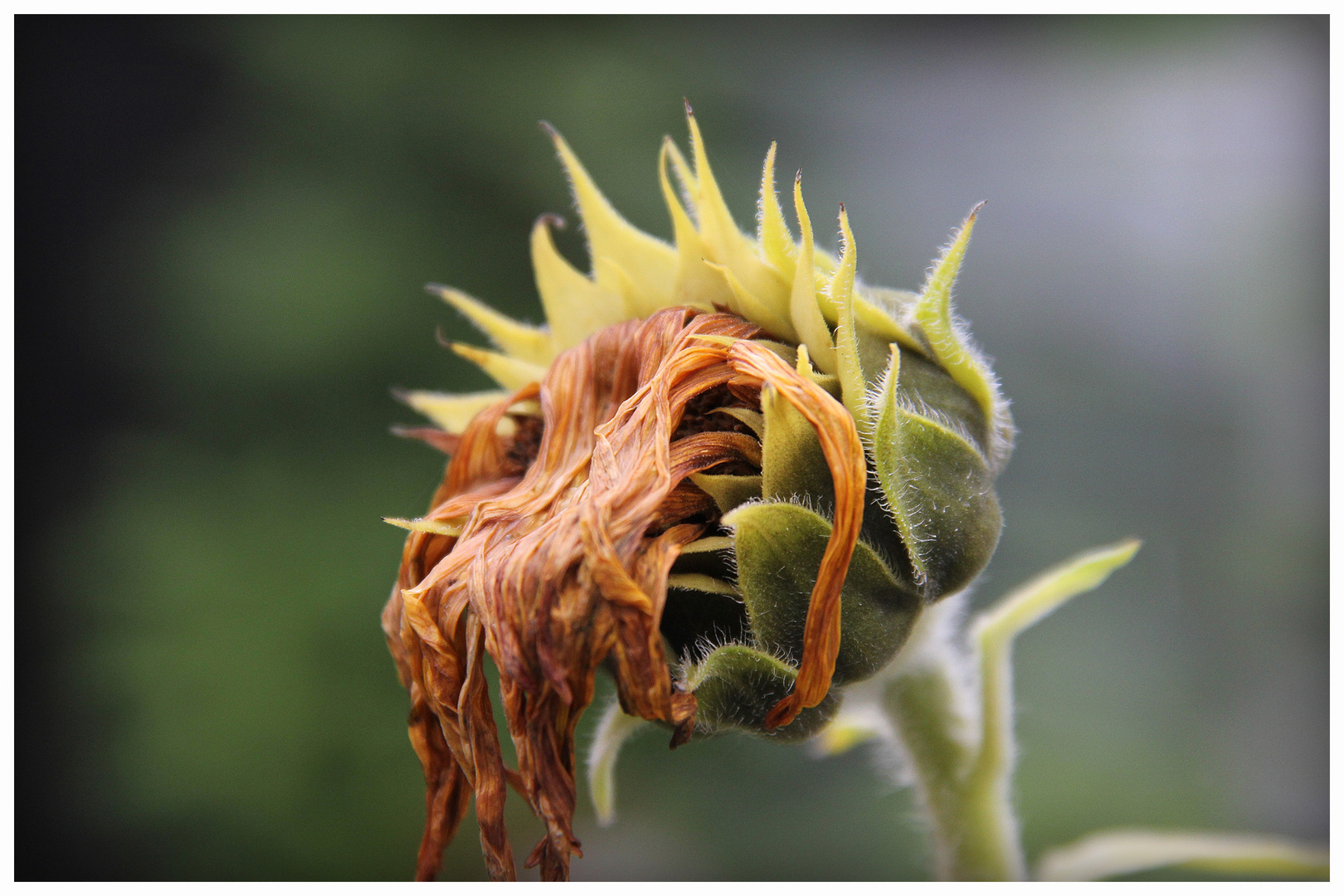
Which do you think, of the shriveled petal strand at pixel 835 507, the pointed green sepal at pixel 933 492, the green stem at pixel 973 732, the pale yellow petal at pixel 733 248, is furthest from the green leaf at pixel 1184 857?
the pale yellow petal at pixel 733 248

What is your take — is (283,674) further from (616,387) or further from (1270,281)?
(1270,281)

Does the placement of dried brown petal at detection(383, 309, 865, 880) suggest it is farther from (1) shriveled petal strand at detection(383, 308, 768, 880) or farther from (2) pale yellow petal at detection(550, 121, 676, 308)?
(2) pale yellow petal at detection(550, 121, 676, 308)

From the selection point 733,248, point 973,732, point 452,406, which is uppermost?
point 733,248

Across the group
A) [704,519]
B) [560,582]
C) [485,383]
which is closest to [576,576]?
[560,582]

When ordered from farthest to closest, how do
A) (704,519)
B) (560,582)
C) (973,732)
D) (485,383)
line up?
(485,383), (973,732), (704,519), (560,582)

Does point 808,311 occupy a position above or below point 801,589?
above

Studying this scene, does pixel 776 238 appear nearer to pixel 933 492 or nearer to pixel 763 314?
pixel 763 314

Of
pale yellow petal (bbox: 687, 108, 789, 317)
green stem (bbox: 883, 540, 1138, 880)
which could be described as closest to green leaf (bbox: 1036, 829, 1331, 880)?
green stem (bbox: 883, 540, 1138, 880)
